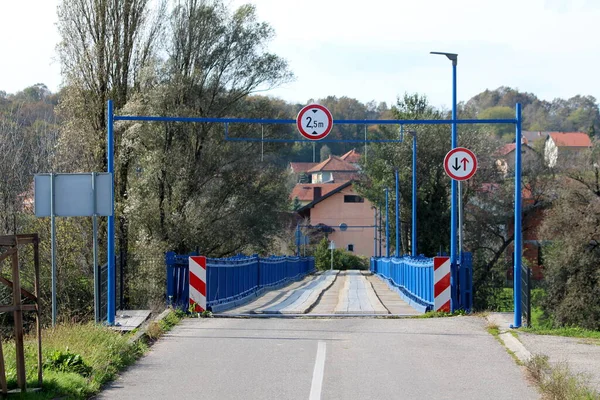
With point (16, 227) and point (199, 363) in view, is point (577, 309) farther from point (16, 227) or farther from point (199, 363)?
point (199, 363)

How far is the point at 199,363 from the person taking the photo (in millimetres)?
10617

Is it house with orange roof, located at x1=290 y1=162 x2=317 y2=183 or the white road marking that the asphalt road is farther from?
house with orange roof, located at x1=290 y1=162 x2=317 y2=183

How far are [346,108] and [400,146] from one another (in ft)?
232

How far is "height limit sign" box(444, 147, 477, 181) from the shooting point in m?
17.8

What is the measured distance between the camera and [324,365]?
34.3ft

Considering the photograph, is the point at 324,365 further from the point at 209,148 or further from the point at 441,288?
the point at 209,148

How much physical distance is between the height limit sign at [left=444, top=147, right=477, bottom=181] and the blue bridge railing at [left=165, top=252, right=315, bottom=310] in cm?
554

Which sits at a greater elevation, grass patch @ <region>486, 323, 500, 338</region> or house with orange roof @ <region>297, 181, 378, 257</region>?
grass patch @ <region>486, 323, 500, 338</region>

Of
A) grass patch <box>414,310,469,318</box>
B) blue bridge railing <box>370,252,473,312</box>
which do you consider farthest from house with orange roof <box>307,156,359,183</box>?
grass patch <box>414,310,469,318</box>

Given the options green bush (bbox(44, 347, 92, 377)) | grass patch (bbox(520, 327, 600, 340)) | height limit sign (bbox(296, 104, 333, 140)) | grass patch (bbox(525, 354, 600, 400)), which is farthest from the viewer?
height limit sign (bbox(296, 104, 333, 140))

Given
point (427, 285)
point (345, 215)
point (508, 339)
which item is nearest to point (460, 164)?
point (427, 285)

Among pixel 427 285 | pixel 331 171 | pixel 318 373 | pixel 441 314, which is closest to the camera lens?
pixel 318 373

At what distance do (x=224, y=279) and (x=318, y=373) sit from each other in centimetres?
1080

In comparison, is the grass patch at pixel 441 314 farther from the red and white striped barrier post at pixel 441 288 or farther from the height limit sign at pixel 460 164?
the height limit sign at pixel 460 164
